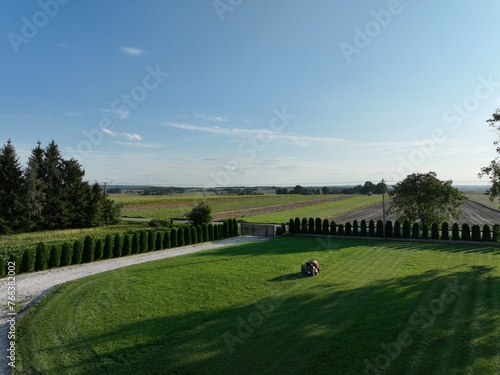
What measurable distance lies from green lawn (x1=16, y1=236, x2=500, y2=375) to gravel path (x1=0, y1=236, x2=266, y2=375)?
0.36 metres

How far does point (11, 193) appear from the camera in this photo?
25.2 metres

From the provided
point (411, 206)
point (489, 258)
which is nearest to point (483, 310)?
point (489, 258)

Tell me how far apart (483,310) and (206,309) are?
6.71 m

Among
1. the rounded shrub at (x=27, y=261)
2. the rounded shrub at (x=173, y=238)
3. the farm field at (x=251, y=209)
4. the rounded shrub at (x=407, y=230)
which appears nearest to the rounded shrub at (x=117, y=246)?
the rounded shrub at (x=173, y=238)

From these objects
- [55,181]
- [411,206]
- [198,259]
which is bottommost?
[198,259]

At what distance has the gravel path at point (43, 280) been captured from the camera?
23.8 feet

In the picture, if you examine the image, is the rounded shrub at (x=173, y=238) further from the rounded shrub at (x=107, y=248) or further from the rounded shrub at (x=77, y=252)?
the rounded shrub at (x=77, y=252)

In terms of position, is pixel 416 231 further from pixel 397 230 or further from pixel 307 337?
pixel 307 337

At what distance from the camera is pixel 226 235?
23.7 m

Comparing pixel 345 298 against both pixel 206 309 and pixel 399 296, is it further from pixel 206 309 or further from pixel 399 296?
pixel 206 309

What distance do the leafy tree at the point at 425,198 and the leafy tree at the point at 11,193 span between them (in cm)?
2896

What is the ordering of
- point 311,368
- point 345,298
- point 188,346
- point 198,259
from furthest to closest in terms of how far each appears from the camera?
point 198,259
point 345,298
point 188,346
point 311,368

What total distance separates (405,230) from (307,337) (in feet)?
54.8

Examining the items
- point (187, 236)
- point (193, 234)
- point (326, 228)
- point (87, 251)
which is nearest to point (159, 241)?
point (187, 236)
